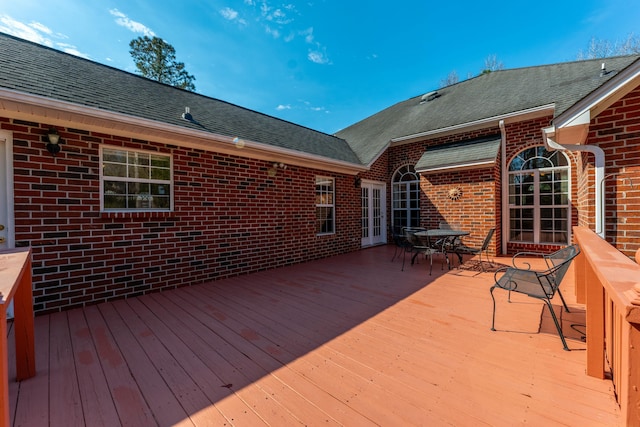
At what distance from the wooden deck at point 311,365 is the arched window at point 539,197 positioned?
12.5 ft

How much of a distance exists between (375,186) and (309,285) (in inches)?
227

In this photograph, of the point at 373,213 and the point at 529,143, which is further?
the point at 373,213

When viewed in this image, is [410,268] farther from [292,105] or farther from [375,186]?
[292,105]

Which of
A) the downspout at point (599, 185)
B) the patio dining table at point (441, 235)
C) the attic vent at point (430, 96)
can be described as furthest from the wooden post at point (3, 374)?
the attic vent at point (430, 96)

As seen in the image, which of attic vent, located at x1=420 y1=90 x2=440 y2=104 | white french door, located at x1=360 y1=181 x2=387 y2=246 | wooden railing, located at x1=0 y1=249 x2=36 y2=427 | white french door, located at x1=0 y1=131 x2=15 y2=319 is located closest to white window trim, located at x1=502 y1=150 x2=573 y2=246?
white french door, located at x1=360 y1=181 x2=387 y2=246

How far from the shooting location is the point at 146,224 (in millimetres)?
4500

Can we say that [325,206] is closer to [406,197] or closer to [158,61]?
[406,197]

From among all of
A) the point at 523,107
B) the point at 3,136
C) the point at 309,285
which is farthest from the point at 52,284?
the point at 523,107

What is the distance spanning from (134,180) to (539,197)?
9.39 metres

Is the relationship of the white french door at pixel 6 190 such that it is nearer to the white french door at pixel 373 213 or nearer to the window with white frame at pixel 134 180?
the window with white frame at pixel 134 180

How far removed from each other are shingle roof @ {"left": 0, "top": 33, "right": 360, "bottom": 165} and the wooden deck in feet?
10.4

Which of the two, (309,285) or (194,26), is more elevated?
(194,26)

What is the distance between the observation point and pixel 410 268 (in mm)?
6078

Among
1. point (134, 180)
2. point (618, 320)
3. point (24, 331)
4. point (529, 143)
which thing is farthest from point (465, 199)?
point (24, 331)
